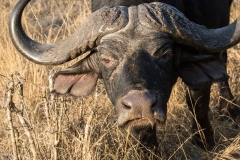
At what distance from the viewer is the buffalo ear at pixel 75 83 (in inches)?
143

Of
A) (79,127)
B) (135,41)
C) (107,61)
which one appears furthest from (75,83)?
(135,41)

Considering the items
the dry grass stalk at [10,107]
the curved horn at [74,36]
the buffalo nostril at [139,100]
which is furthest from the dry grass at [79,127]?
the buffalo nostril at [139,100]

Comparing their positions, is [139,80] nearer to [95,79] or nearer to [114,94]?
[114,94]

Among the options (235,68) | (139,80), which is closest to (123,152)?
(139,80)

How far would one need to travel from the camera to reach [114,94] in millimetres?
3242

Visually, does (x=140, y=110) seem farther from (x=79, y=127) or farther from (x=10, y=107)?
(x=79, y=127)

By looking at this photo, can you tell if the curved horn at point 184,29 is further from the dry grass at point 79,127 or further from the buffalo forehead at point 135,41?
the dry grass at point 79,127

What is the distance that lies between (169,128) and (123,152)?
103cm

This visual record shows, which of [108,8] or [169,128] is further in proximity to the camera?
[169,128]

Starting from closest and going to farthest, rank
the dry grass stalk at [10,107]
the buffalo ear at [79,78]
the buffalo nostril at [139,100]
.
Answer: the buffalo nostril at [139,100] < the dry grass stalk at [10,107] < the buffalo ear at [79,78]

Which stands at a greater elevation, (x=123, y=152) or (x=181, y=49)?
(x=181, y=49)

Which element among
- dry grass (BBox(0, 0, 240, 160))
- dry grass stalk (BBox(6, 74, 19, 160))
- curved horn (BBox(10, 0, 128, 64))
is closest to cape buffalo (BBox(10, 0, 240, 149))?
curved horn (BBox(10, 0, 128, 64))

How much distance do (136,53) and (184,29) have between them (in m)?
0.42

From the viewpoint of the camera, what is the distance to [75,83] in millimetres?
3686
